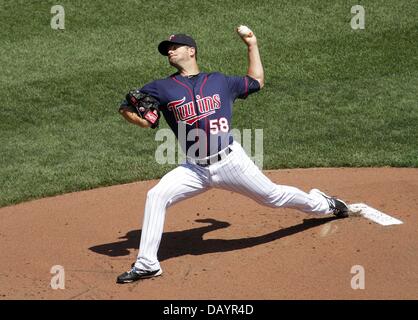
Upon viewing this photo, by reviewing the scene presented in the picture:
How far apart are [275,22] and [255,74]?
6383mm

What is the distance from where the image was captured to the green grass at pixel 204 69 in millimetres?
9484

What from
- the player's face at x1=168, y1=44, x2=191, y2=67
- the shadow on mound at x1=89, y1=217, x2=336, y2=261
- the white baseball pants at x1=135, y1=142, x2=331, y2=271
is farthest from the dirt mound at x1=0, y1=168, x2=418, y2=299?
the player's face at x1=168, y1=44, x2=191, y2=67

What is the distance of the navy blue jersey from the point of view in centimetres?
646

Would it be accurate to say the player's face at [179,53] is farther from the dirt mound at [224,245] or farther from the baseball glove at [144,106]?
the dirt mound at [224,245]

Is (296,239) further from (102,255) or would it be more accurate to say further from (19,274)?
(19,274)

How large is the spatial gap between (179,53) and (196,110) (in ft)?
1.51

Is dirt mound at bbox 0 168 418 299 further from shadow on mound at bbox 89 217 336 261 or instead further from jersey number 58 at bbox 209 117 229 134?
jersey number 58 at bbox 209 117 229 134

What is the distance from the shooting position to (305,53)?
1212 cm

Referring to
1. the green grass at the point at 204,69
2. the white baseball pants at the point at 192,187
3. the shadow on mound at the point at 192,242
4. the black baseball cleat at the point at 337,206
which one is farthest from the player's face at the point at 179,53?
the green grass at the point at 204,69

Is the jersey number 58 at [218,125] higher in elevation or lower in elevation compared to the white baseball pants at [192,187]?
higher

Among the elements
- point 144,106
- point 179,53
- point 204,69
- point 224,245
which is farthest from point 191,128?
point 204,69

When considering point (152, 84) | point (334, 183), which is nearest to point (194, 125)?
point (152, 84)

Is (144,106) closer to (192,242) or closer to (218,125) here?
(218,125)

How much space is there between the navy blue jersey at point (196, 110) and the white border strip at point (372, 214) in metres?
1.54
